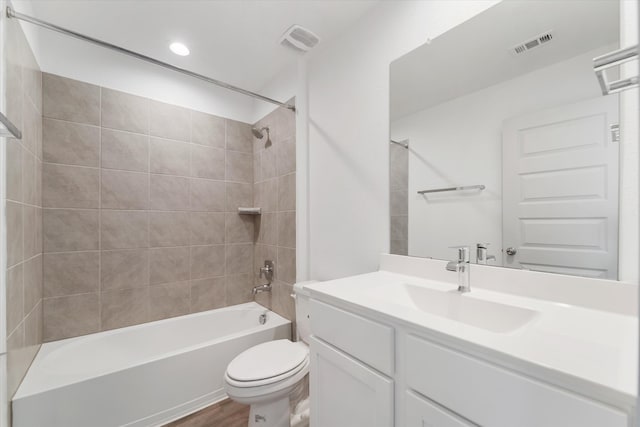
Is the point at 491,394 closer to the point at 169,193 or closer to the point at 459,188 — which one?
the point at 459,188

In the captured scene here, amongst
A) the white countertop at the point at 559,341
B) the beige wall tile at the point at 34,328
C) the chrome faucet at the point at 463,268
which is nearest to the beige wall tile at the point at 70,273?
the beige wall tile at the point at 34,328

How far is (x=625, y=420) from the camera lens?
1.36 ft

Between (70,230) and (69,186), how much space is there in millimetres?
301

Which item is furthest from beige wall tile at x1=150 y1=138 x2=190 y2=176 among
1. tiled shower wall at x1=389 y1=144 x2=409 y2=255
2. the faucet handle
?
the faucet handle

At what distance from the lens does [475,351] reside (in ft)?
1.89

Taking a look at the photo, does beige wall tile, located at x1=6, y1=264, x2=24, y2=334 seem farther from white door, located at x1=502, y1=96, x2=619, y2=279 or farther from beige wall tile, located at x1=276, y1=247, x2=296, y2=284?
white door, located at x1=502, y1=96, x2=619, y2=279

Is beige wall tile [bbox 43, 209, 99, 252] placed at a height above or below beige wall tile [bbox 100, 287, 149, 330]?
above

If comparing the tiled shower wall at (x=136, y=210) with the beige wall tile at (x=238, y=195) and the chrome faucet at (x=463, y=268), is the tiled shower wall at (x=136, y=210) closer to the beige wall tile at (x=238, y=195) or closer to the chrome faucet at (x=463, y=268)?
the beige wall tile at (x=238, y=195)

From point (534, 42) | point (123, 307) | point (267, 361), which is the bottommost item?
point (267, 361)

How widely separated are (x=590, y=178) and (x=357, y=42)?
1346mm

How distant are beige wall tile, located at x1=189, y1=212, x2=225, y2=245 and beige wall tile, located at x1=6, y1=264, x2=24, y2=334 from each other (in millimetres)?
1046

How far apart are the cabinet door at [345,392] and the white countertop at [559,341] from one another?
20 cm

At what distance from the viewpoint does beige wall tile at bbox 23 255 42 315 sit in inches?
53.1

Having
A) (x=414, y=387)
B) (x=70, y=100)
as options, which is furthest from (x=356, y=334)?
(x=70, y=100)
